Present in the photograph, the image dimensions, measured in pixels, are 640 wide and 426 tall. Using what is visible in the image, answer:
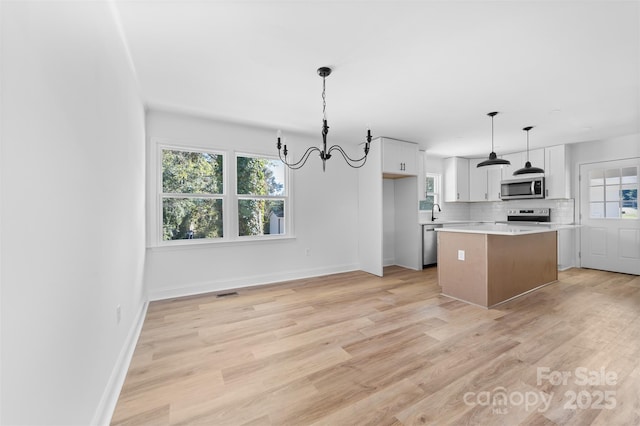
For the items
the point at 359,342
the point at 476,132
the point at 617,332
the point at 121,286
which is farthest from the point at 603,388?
the point at 476,132

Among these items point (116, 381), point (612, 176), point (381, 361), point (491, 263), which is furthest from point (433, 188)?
point (116, 381)

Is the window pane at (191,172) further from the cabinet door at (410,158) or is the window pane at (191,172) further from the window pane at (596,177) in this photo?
the window pane at (596,177)

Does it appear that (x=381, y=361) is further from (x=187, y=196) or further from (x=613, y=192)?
(x=613, y=192)

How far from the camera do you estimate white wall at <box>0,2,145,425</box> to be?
2.60 ft

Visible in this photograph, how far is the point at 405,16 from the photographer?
1898 millimetres

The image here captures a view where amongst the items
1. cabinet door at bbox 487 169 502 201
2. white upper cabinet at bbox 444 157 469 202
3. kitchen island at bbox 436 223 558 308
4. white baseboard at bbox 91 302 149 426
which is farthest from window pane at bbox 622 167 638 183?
white baseboard at bbox 91 302 149 426

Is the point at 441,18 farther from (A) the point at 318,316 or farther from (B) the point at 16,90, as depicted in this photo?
(A) the point at 318,316

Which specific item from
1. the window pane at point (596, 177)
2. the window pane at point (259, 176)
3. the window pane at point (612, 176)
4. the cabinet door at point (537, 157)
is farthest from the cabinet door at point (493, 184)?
the window pane at point (259, 176)

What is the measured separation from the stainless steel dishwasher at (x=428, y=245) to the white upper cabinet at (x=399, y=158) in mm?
1183

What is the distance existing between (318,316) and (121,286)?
1.90 meters

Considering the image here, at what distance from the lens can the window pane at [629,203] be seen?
4.75 metres

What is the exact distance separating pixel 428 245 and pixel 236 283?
382cm

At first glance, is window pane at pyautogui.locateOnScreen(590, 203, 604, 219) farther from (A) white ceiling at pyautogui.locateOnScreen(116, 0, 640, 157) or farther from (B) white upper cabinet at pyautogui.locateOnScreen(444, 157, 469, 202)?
(B) white upper cabinet at pyautogui.locateOnScreen(444, 157, 469, 202)

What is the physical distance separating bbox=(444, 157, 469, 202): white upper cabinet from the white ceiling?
98.6 inches
